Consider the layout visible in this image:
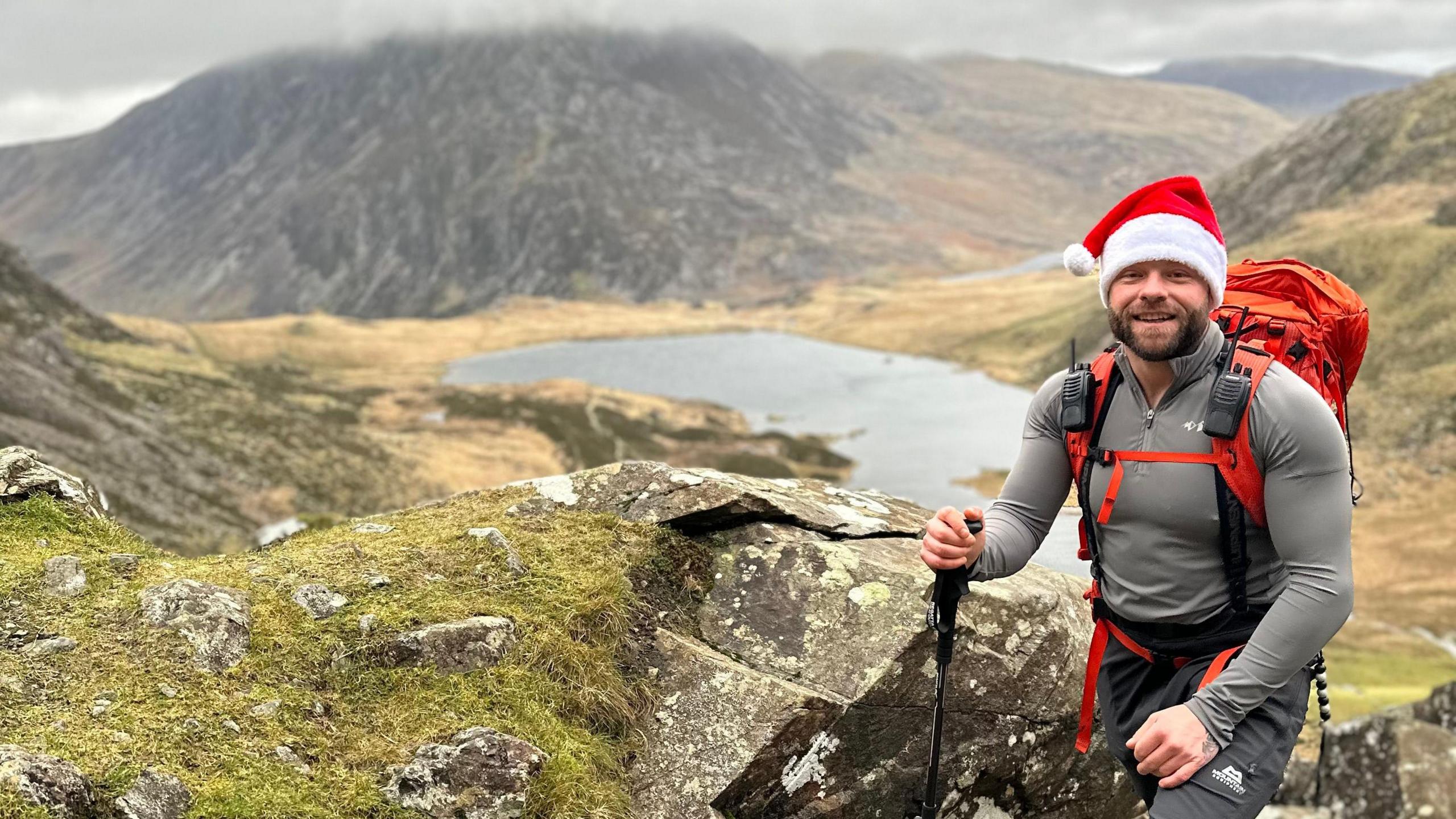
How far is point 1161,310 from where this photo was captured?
17.7ft

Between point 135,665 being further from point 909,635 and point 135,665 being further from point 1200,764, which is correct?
point 1200,764

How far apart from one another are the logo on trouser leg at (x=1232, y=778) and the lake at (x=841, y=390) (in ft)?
131

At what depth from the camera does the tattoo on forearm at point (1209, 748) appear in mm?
5102

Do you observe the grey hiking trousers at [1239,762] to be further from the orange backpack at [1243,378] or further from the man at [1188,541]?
the orange backpack at [1243,378]

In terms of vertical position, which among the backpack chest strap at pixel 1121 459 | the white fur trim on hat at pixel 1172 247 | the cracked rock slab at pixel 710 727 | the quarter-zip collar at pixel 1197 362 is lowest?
the cracked rock slab at pixel 710 727

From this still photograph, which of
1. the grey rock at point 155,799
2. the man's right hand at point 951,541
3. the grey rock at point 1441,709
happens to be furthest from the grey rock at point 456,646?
the grey rock at point 1441,709

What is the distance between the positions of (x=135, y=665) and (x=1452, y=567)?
56.4 metres

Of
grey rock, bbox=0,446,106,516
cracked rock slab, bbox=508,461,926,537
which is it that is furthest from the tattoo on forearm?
grey rock, bbox=0,446,106,516

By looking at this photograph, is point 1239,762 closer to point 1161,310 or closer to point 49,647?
point 1161,310

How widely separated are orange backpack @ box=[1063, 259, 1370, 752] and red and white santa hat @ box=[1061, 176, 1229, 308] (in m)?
0.48

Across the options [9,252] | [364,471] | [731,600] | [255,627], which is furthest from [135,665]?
[9,252]

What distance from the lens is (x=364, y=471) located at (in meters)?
72.1

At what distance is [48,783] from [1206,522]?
6.59 m

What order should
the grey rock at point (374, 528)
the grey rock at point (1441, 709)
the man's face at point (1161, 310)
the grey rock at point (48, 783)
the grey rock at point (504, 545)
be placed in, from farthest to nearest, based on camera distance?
the grey rock at point (1441, 709)
the grey rock at point (374, 528)
the grey rock at point (504, 545)
the man's face at point (1161, 310)
the grey rock at point (48, 783)
